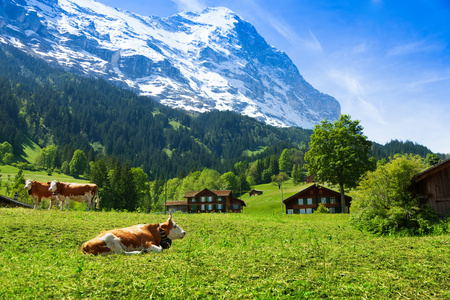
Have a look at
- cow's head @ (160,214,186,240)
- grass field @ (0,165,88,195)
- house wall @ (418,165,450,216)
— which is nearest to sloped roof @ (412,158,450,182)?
house wall @ (418,165,450,216)

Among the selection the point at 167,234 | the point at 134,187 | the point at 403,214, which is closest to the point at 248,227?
the point at 167,234

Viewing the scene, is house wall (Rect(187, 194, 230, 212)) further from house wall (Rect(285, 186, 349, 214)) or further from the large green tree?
the large green tree

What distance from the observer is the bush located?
85.3 feet

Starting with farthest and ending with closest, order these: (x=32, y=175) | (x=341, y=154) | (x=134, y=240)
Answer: (x=32, y=175) < (x=341, y=154) < (x=134, y=240)

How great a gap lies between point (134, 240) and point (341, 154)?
44287 millimetres

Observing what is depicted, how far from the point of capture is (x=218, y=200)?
105688mm

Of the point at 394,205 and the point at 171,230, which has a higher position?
the point at 394,205

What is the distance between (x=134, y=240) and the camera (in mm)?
13758

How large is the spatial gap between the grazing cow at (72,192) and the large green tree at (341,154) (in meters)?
33.5

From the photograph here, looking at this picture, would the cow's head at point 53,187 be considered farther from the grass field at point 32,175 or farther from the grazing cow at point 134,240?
the grass field at point 32,175

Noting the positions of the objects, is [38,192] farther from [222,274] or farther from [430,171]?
[430,171]

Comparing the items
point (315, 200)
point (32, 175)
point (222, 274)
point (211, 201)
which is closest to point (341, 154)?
point (315, 200)

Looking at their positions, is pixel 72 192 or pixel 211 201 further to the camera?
pixel 211 201

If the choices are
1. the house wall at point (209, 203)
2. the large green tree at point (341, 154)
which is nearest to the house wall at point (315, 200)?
the house wall at point (209, 203)
